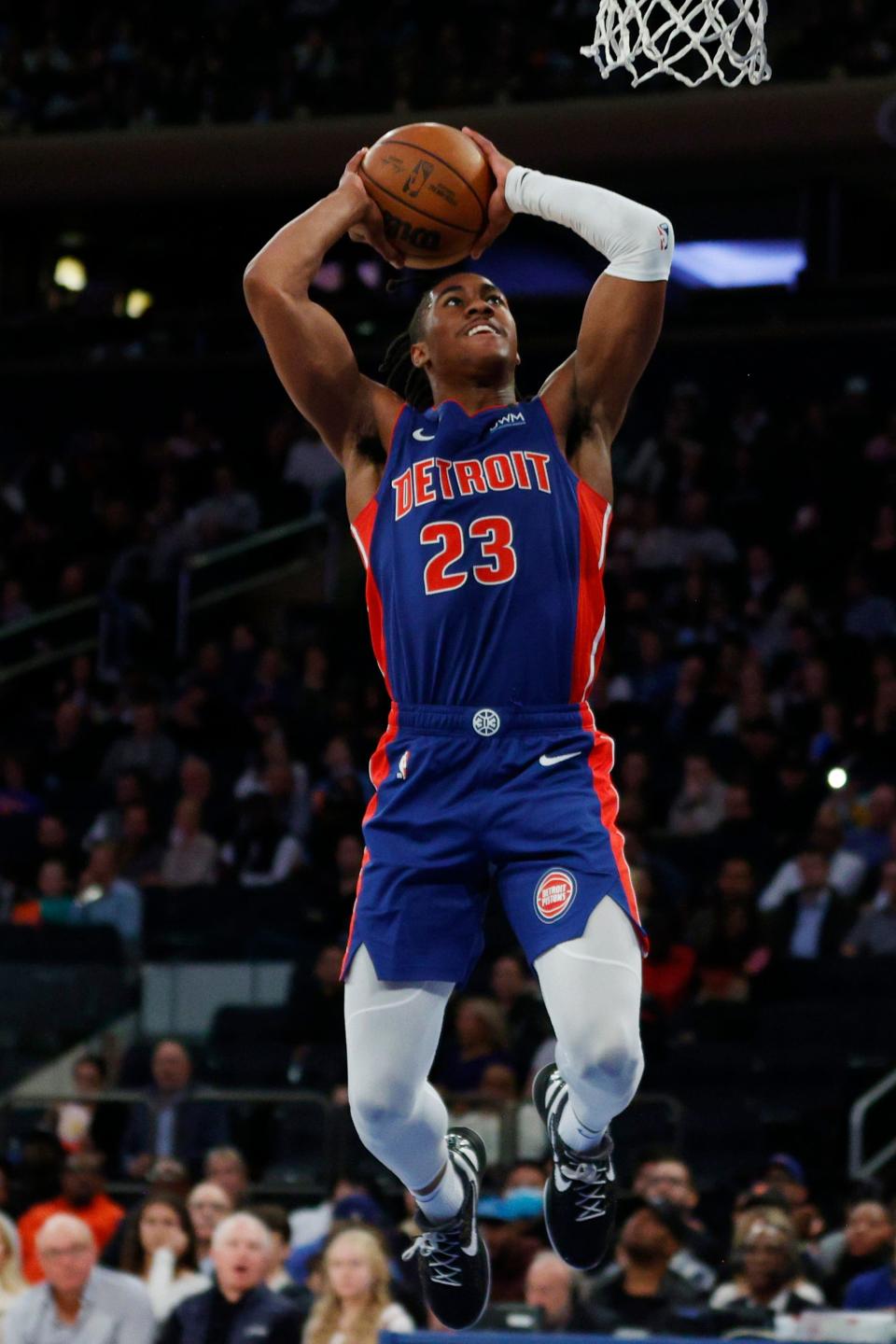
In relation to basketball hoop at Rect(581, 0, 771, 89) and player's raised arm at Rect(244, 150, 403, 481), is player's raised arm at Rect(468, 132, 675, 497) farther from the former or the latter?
basketball hoop at Rect(581, 0, 771, 89)

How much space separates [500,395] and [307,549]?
1473 centimetres

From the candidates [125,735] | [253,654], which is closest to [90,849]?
[125,735]

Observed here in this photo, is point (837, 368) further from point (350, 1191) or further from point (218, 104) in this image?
point (350, 1191)

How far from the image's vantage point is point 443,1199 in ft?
19.3

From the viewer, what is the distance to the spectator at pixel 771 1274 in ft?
28.5

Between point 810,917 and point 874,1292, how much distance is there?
345 cm

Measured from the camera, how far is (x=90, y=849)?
14.9 metres

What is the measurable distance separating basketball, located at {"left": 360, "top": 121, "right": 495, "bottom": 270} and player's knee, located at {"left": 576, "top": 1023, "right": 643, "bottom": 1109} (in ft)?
6.66

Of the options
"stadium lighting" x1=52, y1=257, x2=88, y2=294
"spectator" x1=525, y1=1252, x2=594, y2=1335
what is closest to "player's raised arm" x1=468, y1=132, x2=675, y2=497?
"spectator" x1=525, y1=1252, x2=594, y2=1335

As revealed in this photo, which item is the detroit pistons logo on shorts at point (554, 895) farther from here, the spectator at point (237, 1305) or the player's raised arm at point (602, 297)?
the spectator at point (237, 1305)

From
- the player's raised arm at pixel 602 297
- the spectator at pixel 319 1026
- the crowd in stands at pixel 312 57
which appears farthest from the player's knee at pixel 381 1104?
the crowd in stands at pixel 312 57

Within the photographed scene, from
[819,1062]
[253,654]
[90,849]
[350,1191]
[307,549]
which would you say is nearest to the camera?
[350,1191]

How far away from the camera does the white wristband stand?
564 centimetres

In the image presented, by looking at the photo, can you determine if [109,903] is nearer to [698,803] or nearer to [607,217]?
[698,803]
